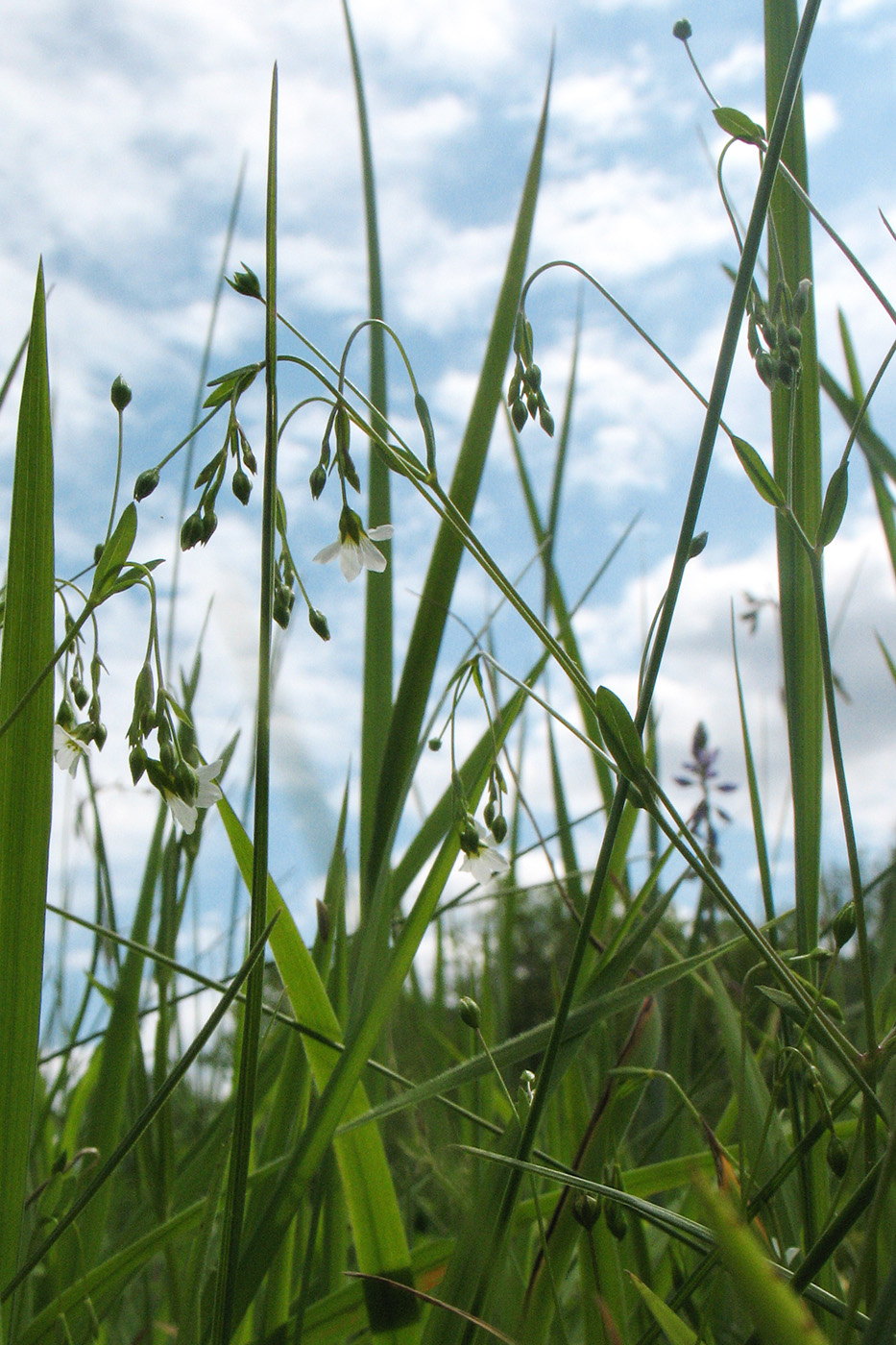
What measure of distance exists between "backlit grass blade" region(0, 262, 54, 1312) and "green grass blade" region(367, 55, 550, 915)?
11.2 inches

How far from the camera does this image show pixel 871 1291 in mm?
623

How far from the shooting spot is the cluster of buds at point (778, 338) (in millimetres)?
788

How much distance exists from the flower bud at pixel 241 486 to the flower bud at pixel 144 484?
0.20 feet

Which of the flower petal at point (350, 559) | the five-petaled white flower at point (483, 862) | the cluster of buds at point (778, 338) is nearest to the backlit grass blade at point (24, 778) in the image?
the flower petal at point (350, 559)

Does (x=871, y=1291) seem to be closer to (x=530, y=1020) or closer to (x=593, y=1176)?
(x=593, y=1176)

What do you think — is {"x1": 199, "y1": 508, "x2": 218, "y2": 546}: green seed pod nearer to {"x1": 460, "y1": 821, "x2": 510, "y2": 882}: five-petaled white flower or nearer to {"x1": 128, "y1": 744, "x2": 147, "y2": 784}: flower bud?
{"x1": 128, "y1": 744, "x2": 147, "y2": 784}: flower bud

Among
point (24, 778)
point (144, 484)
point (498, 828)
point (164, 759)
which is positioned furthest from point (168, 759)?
point (498, 828)

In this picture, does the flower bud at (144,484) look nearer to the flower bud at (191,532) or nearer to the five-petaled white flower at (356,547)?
the flower bud at (191,532)

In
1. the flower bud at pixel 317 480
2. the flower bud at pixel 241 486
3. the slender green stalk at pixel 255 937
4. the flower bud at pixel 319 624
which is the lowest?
the slender green stalk at pixel 255 937

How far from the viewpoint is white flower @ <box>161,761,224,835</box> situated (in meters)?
0.82

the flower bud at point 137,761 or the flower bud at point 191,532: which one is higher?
the flower bud at point 191,532

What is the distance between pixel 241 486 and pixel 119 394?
0.45ft

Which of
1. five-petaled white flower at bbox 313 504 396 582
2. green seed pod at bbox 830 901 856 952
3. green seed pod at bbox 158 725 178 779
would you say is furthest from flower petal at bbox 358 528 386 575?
green seed pod at bbox 830 901 856 952

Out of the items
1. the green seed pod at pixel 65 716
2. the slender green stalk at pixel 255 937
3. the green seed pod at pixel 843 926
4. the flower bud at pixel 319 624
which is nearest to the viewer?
the slender green stalk at pixel 255 937
